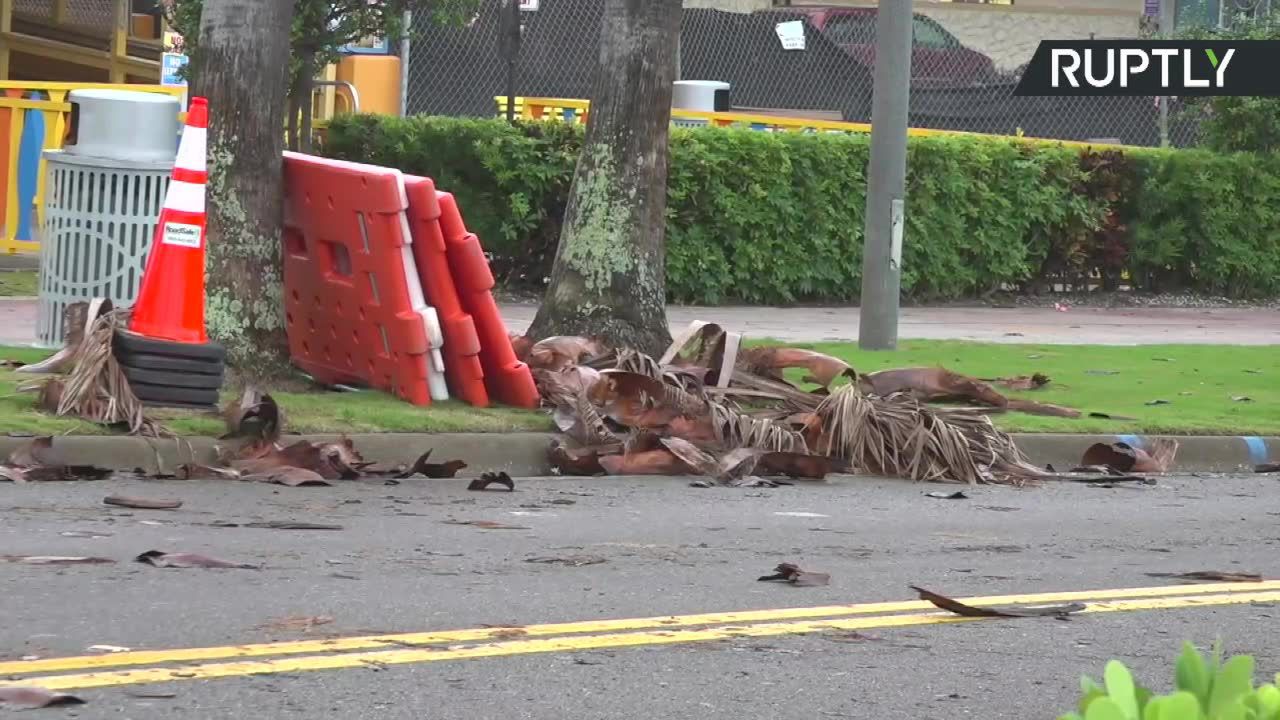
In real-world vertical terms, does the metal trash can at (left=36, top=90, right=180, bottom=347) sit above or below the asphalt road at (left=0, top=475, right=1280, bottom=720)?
above

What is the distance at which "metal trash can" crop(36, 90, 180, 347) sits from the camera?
410 inches

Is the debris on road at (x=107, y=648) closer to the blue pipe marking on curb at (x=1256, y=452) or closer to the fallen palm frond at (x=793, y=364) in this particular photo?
the fallen palm frond at (x=793, y=364)

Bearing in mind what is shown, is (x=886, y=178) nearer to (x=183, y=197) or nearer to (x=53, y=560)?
(x=183, y=197)

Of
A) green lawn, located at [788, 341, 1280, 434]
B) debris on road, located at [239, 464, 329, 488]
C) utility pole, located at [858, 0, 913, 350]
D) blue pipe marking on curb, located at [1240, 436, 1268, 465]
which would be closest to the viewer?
debris on road, located at [239, 464, 329, 488]

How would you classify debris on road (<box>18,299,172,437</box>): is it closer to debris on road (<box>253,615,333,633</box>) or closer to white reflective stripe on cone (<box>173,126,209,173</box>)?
white reflective stripe on cone (<box>173,126,209,173</box>)

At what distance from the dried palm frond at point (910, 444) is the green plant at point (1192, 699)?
284 inches

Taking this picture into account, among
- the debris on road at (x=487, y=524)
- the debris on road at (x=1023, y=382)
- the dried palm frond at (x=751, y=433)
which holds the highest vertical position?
the debris on road at (x=1023, y=382)

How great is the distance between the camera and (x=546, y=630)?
221 inches

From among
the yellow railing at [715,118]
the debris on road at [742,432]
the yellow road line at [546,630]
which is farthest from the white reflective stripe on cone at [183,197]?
the yellow railing at [715,118]

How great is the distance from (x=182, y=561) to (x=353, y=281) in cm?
362

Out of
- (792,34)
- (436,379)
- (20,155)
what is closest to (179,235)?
(436,379)

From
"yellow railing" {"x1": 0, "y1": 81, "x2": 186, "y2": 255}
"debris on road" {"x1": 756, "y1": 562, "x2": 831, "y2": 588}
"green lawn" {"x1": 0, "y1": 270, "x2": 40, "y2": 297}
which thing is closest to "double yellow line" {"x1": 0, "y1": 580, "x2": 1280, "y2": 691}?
"debris on road" {"x1": 756, "y1": 562, "x2": 831, "y2": 588}

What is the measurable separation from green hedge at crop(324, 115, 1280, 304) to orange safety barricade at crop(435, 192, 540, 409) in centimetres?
695

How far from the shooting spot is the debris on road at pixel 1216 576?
7070 millimetres
